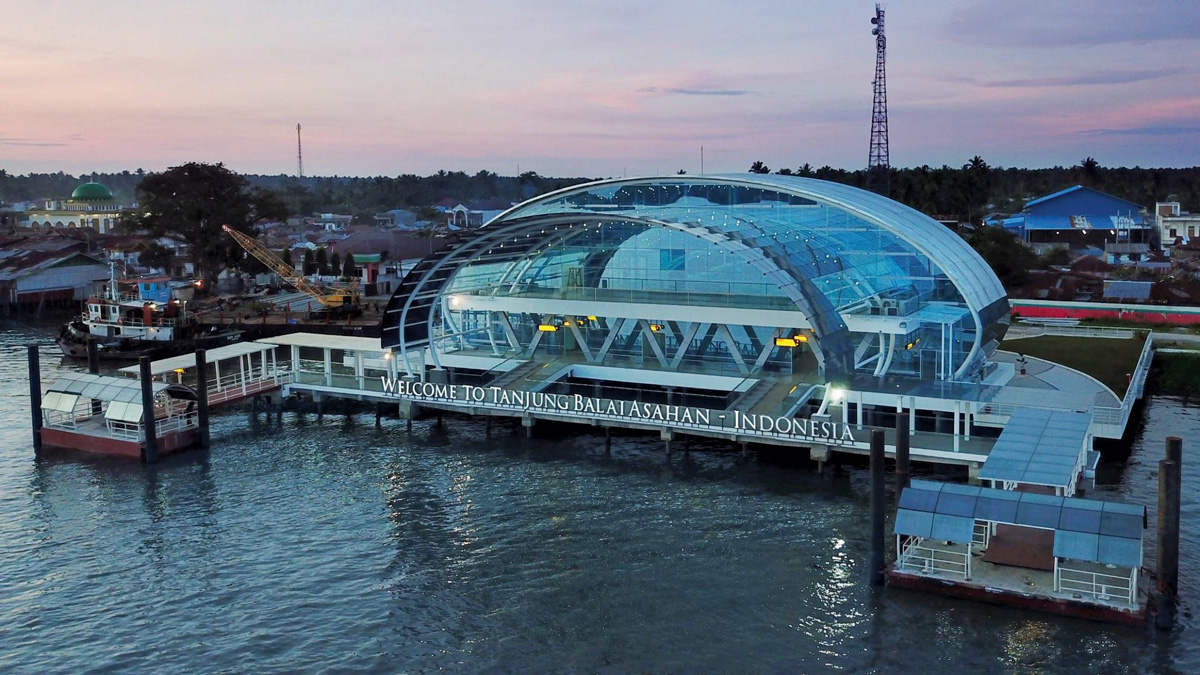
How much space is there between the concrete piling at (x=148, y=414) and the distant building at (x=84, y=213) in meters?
146

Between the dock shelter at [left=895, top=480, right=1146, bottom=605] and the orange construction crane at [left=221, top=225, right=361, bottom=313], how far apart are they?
59.7m

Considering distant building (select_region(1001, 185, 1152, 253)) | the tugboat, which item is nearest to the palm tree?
distant building (select_region(1001, 185, 1152, 253))

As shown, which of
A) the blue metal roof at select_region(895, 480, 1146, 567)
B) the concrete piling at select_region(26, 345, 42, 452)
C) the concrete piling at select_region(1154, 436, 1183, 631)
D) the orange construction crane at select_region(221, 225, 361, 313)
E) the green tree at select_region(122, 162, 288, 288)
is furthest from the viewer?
the green tree at select_region(122, 162, 288, 288)

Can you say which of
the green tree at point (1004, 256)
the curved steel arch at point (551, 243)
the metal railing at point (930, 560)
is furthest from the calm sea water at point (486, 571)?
the green tree at point (1004, 256)

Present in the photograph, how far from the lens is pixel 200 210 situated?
91562 millimetres

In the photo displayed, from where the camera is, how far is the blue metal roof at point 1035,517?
87.5 ft

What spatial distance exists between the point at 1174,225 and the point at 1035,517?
99829mm

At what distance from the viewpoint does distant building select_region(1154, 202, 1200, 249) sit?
4414 inches

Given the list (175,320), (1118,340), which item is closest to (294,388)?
(175,320)

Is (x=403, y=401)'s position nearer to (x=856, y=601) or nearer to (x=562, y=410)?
(x=562, y=410)

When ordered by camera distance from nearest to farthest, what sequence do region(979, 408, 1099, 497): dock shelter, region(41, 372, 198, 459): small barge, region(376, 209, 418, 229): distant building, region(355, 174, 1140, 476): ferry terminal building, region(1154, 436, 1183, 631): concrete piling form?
1. region(1154, 436, 1183, 631): concrete piling
2. region(979, 408, 1099, 497): dock shelter
3. region(355, 174, 1140, 476): ferry terminal building
4. region(41, 372, 198, 459): small barge
5. region(376, 209, 418, 229): distant building

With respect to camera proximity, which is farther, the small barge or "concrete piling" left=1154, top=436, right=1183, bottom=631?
the small barge

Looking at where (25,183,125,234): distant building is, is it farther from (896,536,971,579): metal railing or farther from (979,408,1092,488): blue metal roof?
(896,536,971,579): metal railing

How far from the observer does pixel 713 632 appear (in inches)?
1075
